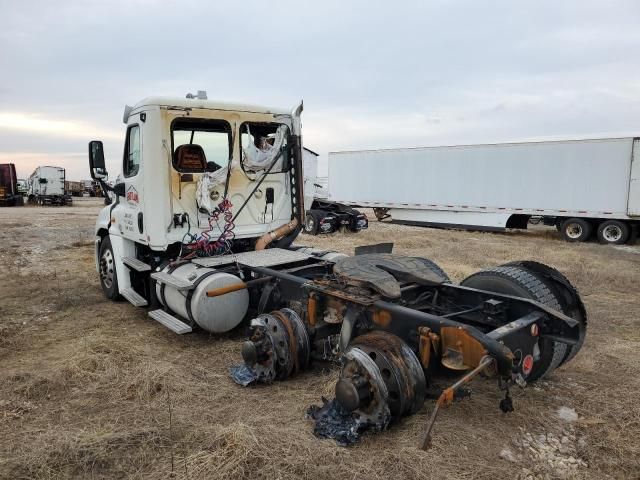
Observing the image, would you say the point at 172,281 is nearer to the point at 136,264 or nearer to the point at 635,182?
the point at 136,264

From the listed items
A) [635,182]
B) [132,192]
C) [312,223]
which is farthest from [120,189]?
[635,182]

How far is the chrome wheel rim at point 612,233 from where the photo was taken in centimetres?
Answer: 1560

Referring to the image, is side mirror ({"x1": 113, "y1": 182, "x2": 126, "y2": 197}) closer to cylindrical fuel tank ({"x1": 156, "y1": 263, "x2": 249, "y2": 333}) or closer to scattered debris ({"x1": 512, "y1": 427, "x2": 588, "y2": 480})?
cylindrical fuel tank ({"x1": 156, "y1": 263, "x2": 249, "y2": 333})

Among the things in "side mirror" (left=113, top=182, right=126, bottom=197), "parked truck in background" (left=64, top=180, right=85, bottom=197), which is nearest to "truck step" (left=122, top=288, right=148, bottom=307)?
"side mirror" (left=113, top=182, right=126, bottom=197)

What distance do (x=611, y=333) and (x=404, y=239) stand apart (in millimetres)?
9313

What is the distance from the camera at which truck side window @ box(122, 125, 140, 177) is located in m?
5.88

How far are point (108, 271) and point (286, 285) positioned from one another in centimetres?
357

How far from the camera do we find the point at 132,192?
601cm

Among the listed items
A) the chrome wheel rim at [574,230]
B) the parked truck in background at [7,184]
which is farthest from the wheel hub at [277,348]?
the parked truck in background at [7,184]

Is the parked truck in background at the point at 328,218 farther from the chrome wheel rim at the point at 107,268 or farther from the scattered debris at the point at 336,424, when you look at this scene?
the scattered debris at the point at 336,424

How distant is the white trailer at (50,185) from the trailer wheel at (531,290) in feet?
114

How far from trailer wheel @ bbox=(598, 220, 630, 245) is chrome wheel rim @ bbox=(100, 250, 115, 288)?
48.3 ft

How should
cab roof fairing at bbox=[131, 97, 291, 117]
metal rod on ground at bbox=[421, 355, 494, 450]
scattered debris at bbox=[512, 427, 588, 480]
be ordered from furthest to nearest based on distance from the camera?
cab roof fairing at bbox=[131, 97, 291, 117] → scattered debris at bbox=[512, 427, 588, 480] → metal rod on ground at bbox=[421, 355, 494, 450]

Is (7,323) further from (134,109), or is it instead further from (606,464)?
(606,464)
